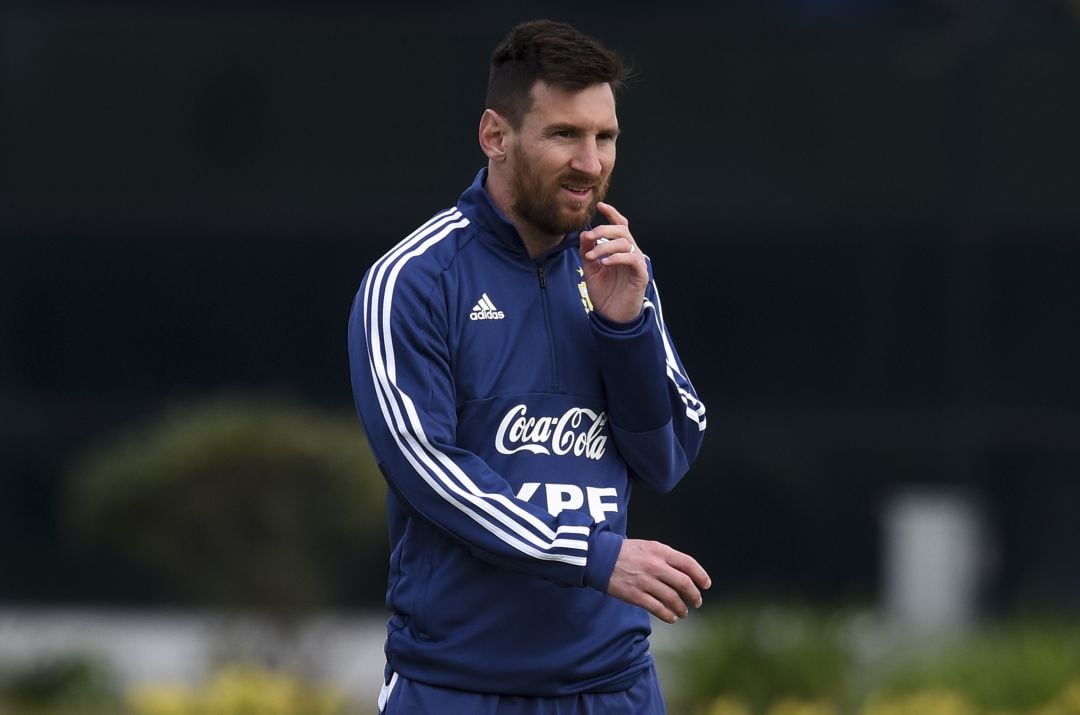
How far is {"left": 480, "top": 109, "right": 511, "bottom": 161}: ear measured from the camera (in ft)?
13.6

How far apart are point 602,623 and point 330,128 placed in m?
9.73

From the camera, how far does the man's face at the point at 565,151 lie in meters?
4.04

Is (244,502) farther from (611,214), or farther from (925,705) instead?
(611,214)

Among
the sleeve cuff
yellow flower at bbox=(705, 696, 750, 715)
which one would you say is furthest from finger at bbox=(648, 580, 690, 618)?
yellow flower at bbox=(705, 696, 750, 715)

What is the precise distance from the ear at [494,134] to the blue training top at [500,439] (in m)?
0.13

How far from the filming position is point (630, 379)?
13.7ft

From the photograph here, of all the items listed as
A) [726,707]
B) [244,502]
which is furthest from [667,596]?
[244,502]

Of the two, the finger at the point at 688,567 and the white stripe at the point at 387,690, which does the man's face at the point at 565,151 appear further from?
the white stripe at the point at 387,690

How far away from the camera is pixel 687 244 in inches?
531

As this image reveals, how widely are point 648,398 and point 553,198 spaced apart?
0.48m

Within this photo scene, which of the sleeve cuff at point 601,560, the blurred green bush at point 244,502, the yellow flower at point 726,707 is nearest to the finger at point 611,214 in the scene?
the sleeve cuff at point 601,560

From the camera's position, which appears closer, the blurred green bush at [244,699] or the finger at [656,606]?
the finger at [656,606]

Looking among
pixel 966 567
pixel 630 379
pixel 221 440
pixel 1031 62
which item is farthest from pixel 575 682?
pixel 1031 62

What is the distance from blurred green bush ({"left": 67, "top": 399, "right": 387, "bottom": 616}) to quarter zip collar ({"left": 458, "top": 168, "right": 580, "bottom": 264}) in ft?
18.8
